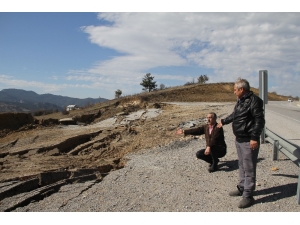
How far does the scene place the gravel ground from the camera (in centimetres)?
442

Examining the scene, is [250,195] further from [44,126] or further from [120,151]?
[44,126]

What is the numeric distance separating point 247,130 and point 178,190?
5.77 ft

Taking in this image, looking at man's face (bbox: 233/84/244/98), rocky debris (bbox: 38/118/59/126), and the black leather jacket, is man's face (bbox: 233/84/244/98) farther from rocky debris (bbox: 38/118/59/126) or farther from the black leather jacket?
rocky debris (bbox: 38/118/59/126)

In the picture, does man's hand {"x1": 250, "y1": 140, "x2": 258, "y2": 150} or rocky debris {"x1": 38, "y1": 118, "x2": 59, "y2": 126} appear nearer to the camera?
man's hand {"x1": 250, "y1": 140, "x2": 258, "y2": 150}

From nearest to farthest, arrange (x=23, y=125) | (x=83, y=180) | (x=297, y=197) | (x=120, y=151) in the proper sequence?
(x=297, y=197), (x=83, y=180), (x=120, y=151), (x=23, y=125)

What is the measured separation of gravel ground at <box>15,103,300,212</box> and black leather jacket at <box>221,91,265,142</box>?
113 centimetres

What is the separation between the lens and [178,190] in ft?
16.7

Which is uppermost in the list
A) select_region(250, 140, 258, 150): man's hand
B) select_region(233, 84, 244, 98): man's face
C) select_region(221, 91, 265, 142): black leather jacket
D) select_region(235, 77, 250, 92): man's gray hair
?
select_region(235, 77, 250, 92): man's gray hair

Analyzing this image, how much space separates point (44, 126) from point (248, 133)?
59.6 feet

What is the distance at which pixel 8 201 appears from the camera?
5.50 meters

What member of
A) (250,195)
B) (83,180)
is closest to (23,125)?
(83,180)

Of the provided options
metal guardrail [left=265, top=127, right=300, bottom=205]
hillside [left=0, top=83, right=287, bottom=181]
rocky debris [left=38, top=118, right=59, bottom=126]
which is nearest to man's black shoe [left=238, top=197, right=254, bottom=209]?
metal guardrail [left=265, top=127, right=300, bottom=205]

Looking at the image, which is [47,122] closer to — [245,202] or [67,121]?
[67,121]

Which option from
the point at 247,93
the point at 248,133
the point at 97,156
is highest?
the point at 247,93
